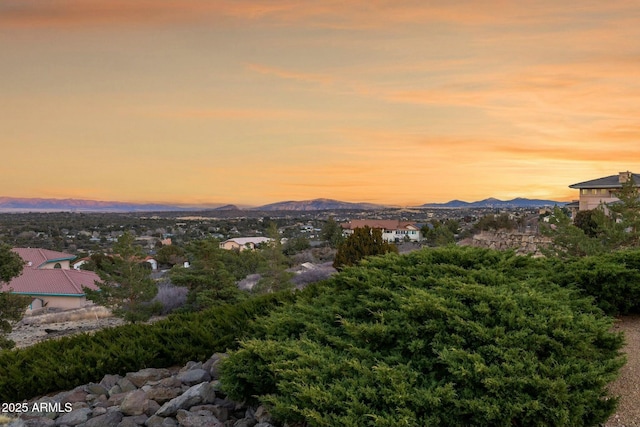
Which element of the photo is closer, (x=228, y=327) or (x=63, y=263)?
(x=228, y=327)

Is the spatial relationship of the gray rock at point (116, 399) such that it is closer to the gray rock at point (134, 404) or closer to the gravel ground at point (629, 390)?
the gray rock at point (134, 404)

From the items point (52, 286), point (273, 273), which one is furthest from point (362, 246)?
point (52, 286)

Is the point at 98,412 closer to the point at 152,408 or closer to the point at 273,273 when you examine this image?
the point at 152,408

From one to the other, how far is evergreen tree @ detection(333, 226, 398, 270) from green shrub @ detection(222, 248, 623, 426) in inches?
581

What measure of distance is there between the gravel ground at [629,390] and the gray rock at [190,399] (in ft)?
13.1

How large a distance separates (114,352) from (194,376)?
1.32 metres

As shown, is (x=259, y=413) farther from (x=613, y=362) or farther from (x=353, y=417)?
(x=613, y=362)

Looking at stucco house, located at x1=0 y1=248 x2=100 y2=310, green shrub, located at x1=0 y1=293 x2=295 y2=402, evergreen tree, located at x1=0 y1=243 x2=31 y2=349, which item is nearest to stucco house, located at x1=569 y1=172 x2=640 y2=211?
stucco house, located at x1=0 y1=248 x2=100 y2=310

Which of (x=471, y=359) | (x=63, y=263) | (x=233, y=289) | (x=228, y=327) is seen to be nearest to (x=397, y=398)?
(x=471, y=359)

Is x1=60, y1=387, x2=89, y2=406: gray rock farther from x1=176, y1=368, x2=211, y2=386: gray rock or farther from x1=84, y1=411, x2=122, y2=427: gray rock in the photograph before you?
x1=176, y1=368, x2=211, y2=386: gray rock

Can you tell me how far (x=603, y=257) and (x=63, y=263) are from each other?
5354 centimetres

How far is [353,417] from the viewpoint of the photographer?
3945mm

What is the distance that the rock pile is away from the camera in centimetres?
504

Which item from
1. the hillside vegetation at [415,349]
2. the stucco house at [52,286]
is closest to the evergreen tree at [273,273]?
the hillside vegetation at [415,349]
